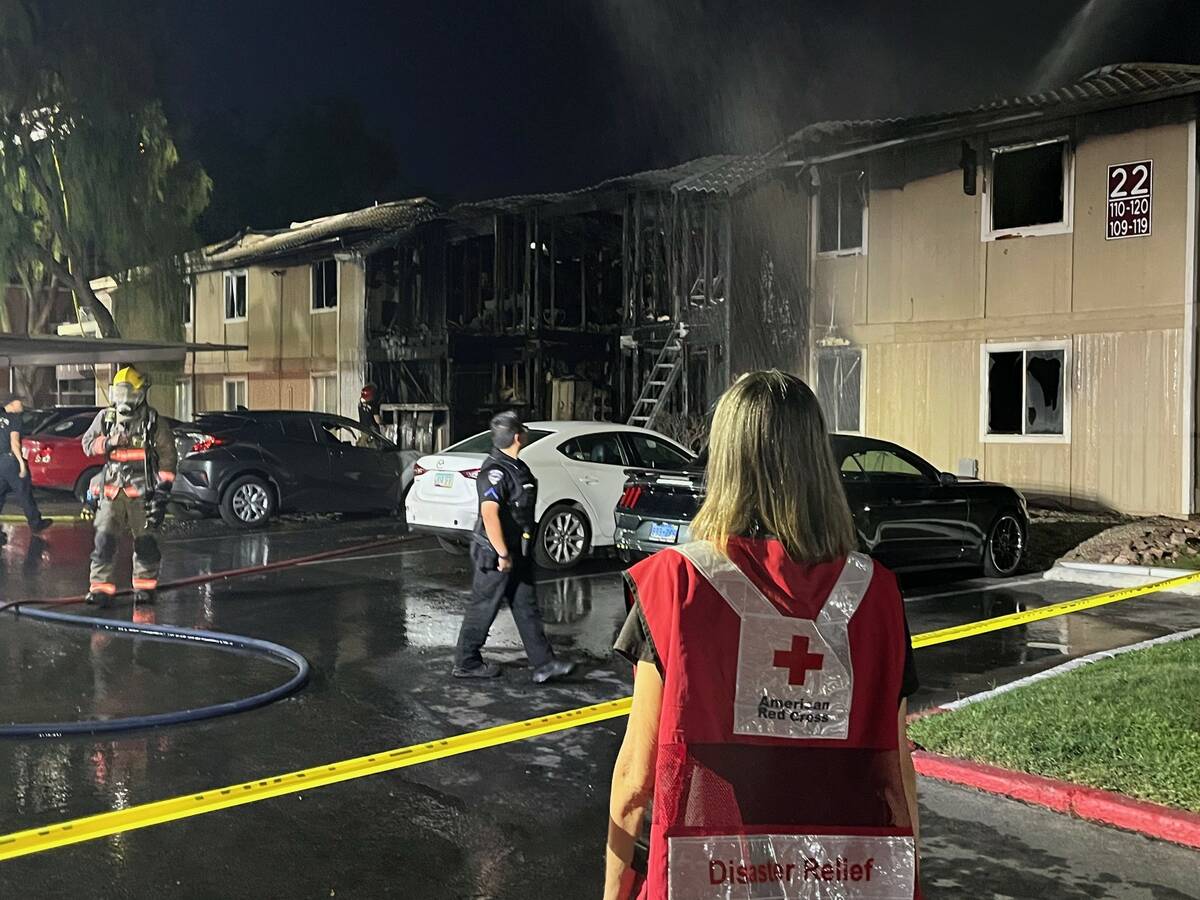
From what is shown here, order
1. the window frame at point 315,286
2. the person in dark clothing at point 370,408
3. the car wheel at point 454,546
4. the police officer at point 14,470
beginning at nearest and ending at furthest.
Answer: the car wheel at point 454,546 < the police officer at point 14,470 < the person in dark clothing at point 370,408 < the window frame at point 315,286

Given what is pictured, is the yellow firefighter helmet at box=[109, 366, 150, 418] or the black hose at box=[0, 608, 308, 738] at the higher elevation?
the yellow firefighter helmet at box=[109, 366, 150, 418]

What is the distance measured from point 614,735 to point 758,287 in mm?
16108

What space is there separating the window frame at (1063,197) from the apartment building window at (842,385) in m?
2.90

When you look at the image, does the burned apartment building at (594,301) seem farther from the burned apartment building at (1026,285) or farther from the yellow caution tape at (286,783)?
the yellow caution tape at (286,783)

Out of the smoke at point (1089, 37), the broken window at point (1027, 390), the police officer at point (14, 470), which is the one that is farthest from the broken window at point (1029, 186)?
the police officer at point (14, 470)

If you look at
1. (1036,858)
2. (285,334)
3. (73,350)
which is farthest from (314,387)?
(1036,858)

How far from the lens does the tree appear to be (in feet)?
83.4

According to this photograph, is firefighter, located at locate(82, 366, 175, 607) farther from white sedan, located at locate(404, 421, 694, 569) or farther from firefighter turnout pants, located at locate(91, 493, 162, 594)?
white sedan, located at locate(404, 421, 694, 569)

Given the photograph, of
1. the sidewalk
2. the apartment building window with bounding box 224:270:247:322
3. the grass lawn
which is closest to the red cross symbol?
the sidewalk

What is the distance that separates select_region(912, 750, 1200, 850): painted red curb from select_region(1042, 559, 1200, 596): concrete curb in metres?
6.96

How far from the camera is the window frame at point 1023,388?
56.2 ft

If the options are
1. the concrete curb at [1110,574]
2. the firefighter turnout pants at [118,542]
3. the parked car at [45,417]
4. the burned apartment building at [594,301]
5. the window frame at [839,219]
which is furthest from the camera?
the burned apartment building at [594,301]

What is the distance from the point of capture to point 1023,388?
1772 cm

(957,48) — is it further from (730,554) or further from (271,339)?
(730,554)
